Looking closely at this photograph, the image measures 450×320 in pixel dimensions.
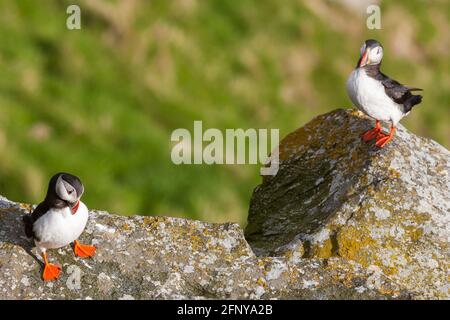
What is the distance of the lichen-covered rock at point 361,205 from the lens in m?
6.68

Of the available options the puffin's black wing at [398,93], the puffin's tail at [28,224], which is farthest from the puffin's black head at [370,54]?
the puffin's tail at [28,224]

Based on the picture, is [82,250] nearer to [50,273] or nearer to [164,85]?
[50,273]

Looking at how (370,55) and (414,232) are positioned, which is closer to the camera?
(414,232)

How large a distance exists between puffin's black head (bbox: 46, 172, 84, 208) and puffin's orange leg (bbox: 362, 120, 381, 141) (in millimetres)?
3021

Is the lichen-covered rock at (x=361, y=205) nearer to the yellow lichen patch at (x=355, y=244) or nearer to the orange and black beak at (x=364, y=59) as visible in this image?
the yellow lichen patch at (x=355, y=244)

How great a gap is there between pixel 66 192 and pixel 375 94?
3241 millimetres

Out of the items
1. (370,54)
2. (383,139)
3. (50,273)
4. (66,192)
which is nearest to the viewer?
(50,273)

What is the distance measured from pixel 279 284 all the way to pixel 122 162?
694 centimetres

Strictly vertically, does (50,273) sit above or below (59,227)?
below

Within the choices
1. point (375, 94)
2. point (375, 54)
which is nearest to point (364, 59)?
point (375, 54)

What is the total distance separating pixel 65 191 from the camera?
5957 mm

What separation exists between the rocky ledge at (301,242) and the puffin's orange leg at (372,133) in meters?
0.08

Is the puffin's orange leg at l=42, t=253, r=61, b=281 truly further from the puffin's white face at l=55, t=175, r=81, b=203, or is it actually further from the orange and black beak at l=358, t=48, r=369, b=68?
the orange and black beak at l=358, t=48, r=369, b=68

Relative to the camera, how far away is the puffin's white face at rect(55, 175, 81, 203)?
5.95 m
